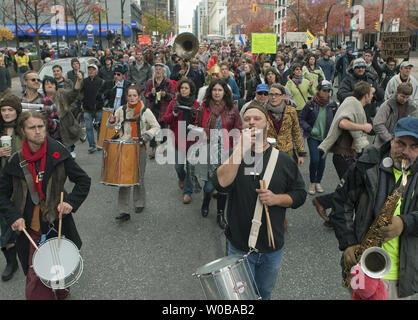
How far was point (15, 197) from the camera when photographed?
351 cm

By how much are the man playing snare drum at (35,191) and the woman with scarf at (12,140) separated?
32.9 inches

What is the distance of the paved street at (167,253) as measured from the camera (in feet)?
13.3

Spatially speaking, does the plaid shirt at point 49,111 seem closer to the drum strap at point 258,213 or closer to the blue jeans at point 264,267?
the blue jeans at point 264,267

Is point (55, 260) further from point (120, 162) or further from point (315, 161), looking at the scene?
point (315, 161)

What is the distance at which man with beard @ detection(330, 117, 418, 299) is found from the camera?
251 centimetres

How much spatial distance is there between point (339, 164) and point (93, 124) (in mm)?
6078

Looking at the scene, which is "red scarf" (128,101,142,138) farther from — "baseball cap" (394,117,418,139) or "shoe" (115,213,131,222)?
"baseball cap" (394,117,418,139)

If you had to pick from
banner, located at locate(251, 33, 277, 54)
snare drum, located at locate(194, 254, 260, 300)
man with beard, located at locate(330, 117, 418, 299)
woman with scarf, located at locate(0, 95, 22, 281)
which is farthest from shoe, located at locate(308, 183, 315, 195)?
banner, located at locate(251, 33, 277, 54)

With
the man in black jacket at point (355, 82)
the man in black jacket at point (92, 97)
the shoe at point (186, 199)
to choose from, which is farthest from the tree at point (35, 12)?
the man in black jacket at point (355, 82)

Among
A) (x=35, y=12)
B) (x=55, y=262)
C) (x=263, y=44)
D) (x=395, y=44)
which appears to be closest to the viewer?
(x=55, y=262)

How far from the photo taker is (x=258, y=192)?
2814 millimetres

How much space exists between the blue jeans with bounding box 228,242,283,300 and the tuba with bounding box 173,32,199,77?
9.10 m

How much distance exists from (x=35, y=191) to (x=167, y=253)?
74.7 inches

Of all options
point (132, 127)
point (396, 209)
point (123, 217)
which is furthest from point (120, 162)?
point (396, 209)
